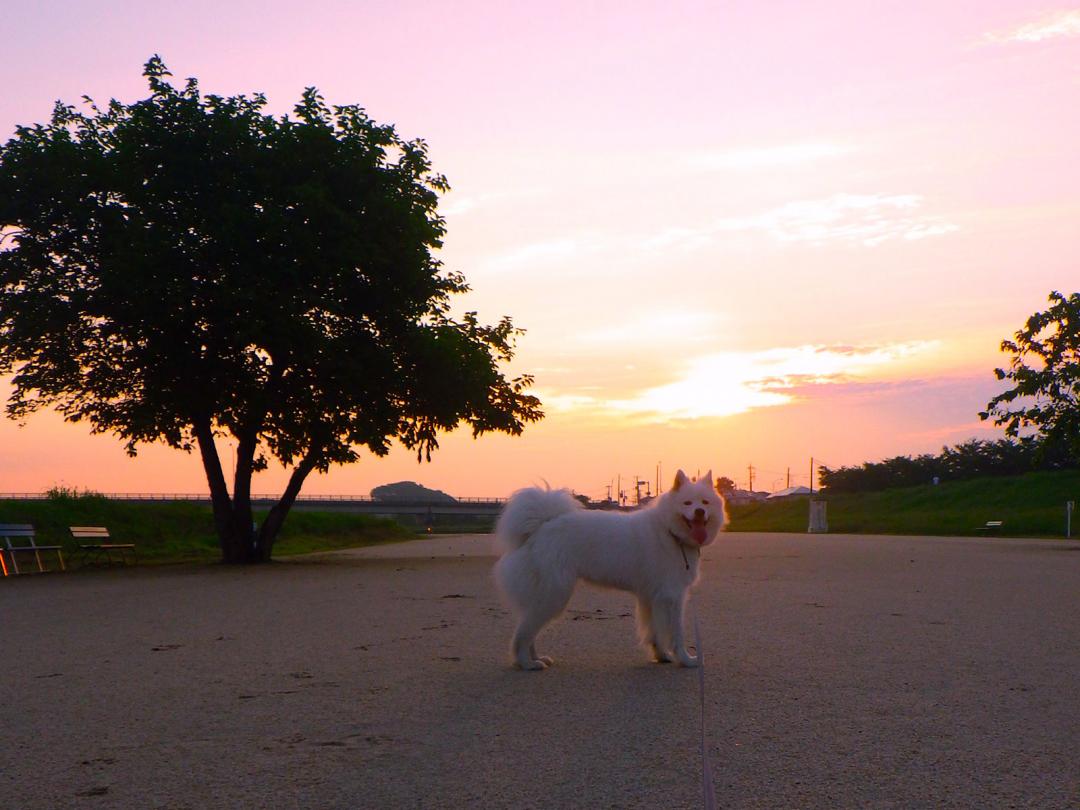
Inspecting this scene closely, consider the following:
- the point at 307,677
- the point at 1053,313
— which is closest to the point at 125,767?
the point at 307,677

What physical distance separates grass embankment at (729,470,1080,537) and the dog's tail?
40.2 metres

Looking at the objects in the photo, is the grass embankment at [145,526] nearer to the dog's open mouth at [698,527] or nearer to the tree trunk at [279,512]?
the tree trunk at [279,512]

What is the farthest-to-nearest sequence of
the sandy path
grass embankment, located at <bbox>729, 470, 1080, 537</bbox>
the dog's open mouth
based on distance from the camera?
1. grass embankment, located at <bbox>729, 470, 1080, 537</bbox>
2. the dog's open mouth
3. the sandy path

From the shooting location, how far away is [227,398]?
22.4 meters

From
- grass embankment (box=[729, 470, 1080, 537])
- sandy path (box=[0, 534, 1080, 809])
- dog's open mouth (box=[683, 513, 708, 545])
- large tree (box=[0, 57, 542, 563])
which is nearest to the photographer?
sandy path (box=[0, 534, 1080, 809])

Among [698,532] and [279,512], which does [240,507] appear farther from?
[698,532]

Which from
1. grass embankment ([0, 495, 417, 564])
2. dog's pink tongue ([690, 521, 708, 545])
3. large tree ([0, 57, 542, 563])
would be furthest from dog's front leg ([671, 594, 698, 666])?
grass embankment ([0, 495, 417, 564])

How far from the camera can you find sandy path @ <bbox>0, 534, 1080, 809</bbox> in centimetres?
477

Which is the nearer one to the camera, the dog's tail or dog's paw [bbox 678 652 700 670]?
dog's paw [bbox 678 652 700 670]

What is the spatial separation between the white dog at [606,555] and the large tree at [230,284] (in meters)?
13.3

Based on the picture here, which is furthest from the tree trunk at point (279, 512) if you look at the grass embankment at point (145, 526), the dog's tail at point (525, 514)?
the dog's tail at point (525, 514)

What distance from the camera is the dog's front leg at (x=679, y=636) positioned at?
26.9 feet

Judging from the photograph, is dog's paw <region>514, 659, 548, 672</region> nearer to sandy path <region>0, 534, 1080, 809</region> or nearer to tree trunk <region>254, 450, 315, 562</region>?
sandy path <region>0, 534, 1080, 809</region>

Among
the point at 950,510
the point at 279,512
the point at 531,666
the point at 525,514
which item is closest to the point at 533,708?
the point at 531,666
